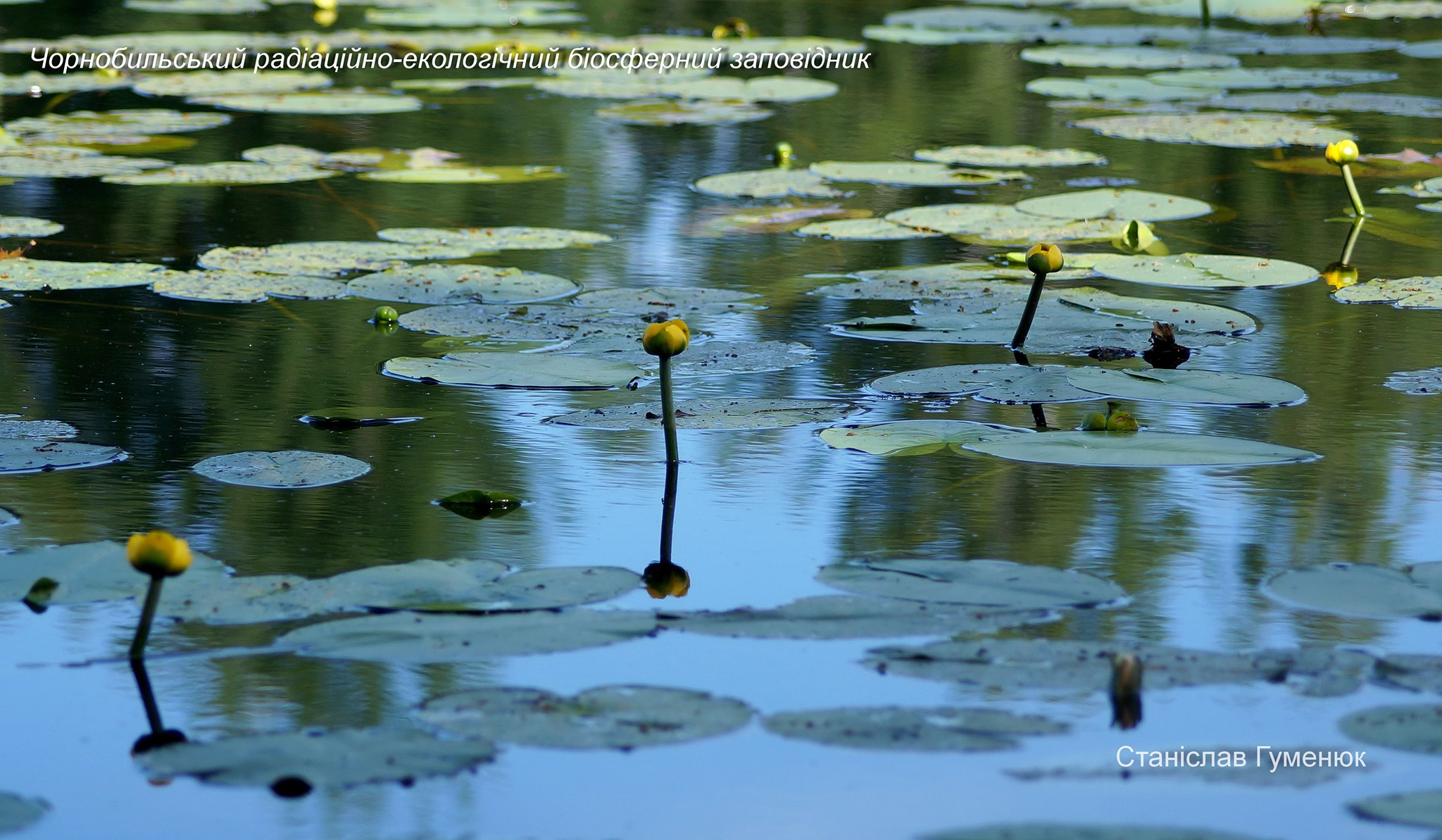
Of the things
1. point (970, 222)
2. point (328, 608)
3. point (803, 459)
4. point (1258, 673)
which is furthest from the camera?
point (970, 222)

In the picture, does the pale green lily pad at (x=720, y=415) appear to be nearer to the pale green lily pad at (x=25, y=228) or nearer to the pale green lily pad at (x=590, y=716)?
the pale green lily pad at (x=590, y=716)

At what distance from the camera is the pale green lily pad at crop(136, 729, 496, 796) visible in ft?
5.56

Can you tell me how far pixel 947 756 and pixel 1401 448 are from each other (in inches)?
54.2

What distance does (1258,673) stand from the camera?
1944mm

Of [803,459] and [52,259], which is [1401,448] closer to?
[803,459]

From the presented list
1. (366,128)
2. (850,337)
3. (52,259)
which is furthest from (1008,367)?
(366,128)

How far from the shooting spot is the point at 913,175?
16.7 feet

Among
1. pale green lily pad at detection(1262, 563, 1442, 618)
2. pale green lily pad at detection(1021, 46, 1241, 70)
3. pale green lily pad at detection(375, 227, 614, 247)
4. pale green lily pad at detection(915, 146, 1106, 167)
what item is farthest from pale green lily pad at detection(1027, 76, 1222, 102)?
pale green lily pad at detection(1262, 563, 1442, 618)

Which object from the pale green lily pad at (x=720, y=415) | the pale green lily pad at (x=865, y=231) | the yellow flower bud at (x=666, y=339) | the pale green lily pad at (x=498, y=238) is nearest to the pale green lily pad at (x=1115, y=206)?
the pale green lily pad at (x=865, y=231)

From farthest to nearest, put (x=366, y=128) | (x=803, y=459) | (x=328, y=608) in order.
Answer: (x=366, y=128), (x=803, y=459), (x=328, y=608)

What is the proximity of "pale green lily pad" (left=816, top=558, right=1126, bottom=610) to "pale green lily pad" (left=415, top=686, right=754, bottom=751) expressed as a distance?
0.34m

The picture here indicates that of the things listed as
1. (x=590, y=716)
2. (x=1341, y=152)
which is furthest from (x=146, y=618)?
(x=1341, y=152)

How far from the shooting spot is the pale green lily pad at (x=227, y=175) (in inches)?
202

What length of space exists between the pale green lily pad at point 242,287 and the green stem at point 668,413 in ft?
4.57
